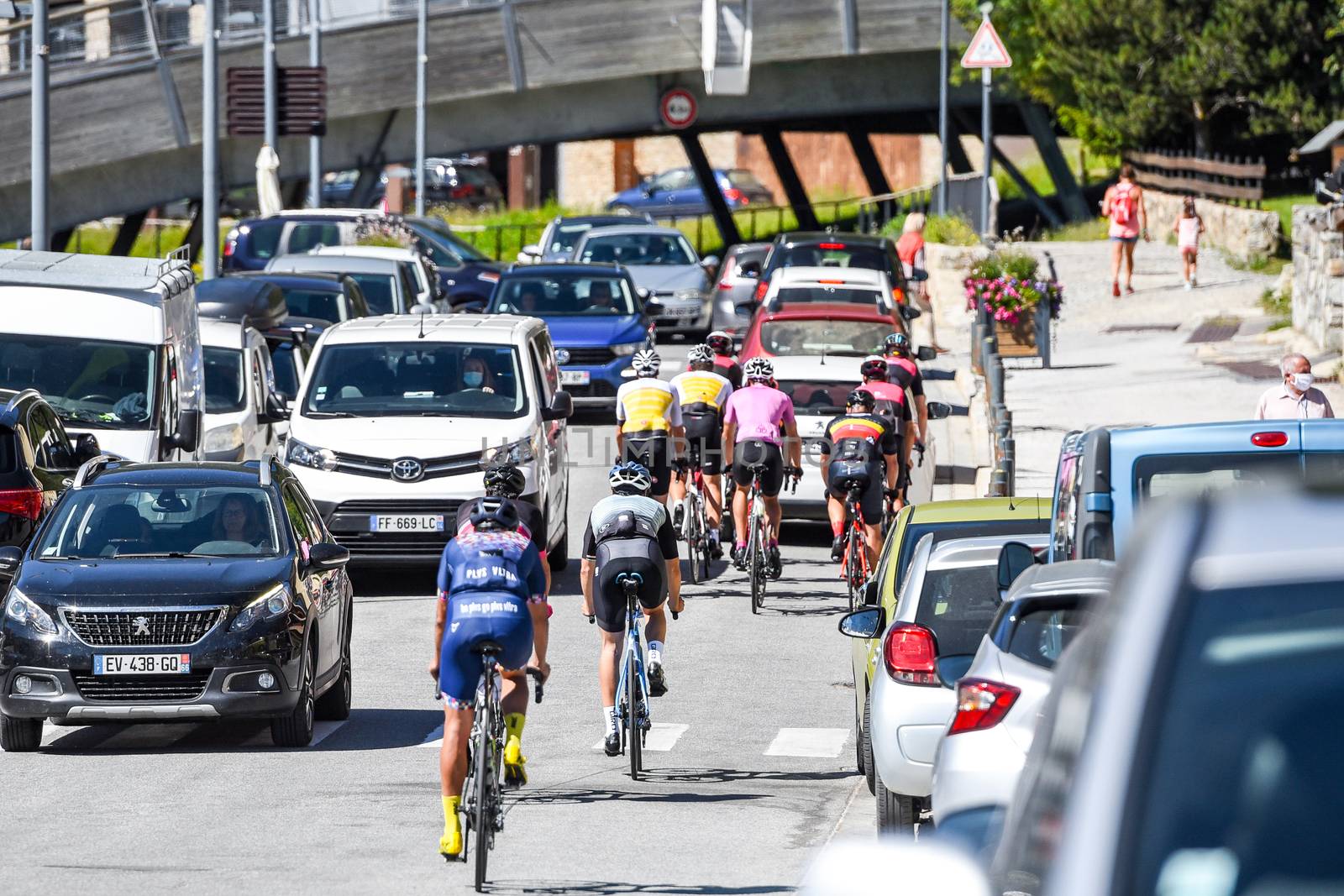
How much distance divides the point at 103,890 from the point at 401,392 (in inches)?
410

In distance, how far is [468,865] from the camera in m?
9.28

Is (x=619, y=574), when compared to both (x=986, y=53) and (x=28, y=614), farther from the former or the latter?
(x=986, y=53)

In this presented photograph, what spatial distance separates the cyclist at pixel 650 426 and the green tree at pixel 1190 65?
23.1 m

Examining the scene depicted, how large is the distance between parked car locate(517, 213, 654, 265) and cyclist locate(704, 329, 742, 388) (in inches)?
719

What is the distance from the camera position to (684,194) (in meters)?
73.8

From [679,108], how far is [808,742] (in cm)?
3826

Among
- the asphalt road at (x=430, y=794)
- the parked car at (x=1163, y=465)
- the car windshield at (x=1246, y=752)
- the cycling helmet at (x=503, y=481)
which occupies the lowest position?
the asphalt road at (x=430, y=794)

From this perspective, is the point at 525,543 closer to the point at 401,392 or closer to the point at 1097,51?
the point at 401,392

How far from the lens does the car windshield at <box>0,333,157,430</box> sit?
17734mm

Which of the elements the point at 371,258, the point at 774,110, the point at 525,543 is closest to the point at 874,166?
the point at 774,110

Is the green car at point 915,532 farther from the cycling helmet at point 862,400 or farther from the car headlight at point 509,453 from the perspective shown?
the car headlight at point 509,453

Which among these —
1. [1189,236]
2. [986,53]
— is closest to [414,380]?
[986,53]

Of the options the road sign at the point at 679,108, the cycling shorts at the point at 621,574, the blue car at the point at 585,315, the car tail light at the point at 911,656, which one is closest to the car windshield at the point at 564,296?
the blue car at the point at 585,315

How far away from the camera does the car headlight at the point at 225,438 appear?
20281 millimetres
